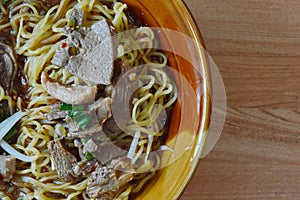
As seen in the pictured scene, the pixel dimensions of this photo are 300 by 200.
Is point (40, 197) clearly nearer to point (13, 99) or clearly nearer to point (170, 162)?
point (13, 99)

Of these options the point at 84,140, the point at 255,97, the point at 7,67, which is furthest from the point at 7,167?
the point at 255,97

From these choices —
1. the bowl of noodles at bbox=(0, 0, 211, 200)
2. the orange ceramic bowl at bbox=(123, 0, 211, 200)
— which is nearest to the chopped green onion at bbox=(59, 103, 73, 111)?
the bowl of noodles at bbox=(0, 0, 211, 200)

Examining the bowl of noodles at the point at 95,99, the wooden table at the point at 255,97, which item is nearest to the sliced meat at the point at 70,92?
the bowl of noodles at the point at 95,99

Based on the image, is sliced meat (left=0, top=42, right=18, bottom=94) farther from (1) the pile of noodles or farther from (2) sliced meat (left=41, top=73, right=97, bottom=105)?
(2) sliced meat (left=41, top=73, right=97, bottom=105)

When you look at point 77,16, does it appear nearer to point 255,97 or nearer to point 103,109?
point 103,109

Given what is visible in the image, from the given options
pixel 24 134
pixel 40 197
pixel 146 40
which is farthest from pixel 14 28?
pixel 40 197
